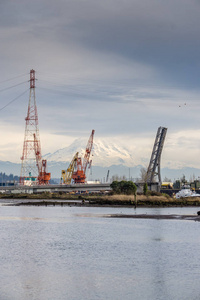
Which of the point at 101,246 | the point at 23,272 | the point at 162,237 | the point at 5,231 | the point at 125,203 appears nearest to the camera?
the point at 23,272

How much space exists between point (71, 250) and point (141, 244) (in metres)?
8.41

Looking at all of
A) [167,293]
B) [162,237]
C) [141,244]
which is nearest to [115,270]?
[167,293]

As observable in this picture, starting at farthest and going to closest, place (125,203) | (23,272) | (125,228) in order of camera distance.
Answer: (125,203) < (125,228) < (23,272)

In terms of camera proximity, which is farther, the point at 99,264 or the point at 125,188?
the point at 125,188

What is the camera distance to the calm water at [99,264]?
2808 cm

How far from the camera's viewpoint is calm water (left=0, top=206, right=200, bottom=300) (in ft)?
A: 92.1

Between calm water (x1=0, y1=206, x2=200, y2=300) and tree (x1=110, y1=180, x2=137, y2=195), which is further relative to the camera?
tree (x1=110, y1=180, x2=137, y2=195)

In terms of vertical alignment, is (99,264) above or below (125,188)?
below

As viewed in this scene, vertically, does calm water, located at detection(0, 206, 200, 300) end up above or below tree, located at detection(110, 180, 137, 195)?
below

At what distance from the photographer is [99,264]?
37062 mm

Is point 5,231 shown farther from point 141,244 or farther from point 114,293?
point 114,293

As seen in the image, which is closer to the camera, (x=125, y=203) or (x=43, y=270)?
(x=43, y=270)

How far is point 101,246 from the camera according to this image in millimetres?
47156

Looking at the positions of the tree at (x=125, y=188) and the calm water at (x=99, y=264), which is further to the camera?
the tree at (x=125, y=188)
